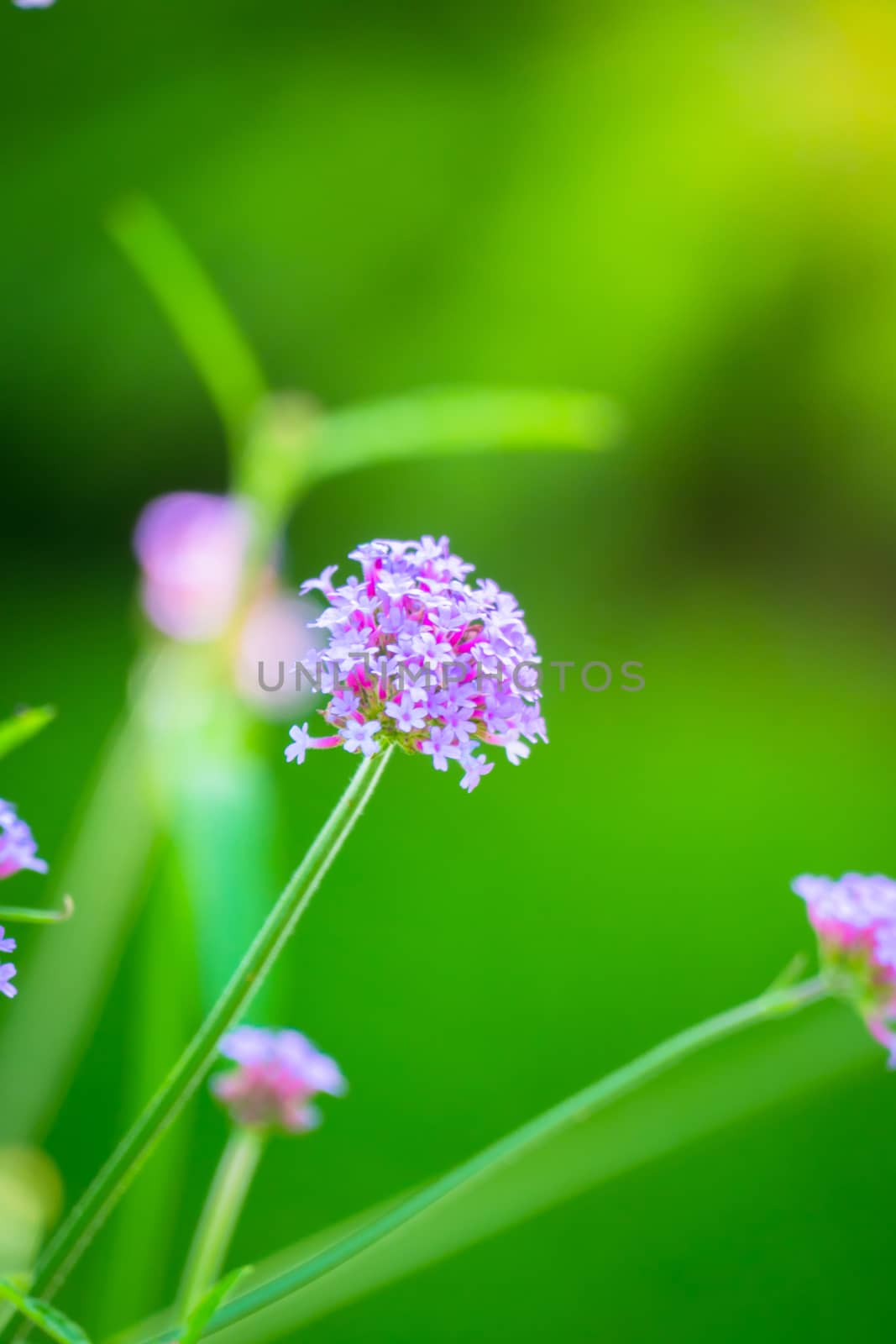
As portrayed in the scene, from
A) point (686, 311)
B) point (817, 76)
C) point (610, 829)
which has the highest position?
point (817, 76)

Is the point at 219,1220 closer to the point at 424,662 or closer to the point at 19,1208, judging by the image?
the point at 19,1208

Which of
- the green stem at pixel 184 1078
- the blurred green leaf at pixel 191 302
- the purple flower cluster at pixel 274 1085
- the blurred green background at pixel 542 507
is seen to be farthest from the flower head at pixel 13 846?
the blurred green background at pixel 542 507

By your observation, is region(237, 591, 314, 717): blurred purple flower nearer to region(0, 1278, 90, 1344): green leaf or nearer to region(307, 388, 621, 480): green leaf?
region(307, 388, 621, 480): green leaf

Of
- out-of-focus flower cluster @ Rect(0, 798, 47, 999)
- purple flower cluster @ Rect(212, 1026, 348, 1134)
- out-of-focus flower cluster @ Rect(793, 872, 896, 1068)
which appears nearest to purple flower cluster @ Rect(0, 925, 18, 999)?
out-of-focus flower cluster @ Rect(0, 798, 47, 999)

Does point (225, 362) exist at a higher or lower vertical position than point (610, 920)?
lower

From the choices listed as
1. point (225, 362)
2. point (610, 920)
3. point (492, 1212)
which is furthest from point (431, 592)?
point (610, 920)

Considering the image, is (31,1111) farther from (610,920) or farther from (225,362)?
(610,920)

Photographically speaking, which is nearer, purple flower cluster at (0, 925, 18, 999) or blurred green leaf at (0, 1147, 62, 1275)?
purple flower cluster at (0, 925, 18, 999)

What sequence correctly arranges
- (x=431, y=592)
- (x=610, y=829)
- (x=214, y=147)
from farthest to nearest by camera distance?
(x=214, y=147)
(x=610, y=829)
(x=431, y=592)
